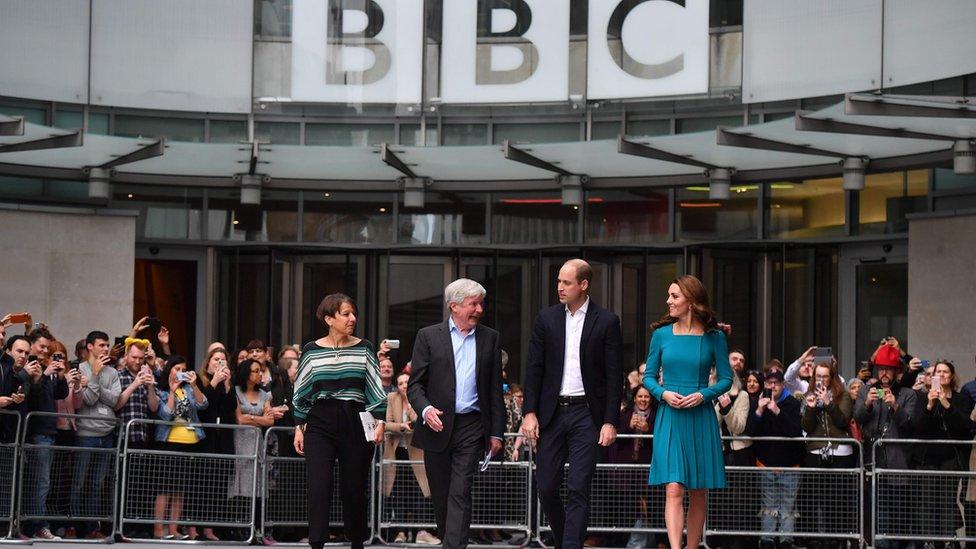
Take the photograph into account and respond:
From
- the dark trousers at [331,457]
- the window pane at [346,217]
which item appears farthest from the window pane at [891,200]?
the dark trousers at [331,457]

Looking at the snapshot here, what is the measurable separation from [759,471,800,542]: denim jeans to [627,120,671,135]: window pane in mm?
7054

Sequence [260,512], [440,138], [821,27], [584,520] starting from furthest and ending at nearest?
[440,138]
[821,27]
[260,512]
[584,520]

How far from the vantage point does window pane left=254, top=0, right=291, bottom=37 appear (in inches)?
803

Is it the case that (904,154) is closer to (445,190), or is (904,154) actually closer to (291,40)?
(445,190)

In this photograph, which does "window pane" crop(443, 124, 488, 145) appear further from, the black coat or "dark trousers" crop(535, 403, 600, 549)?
"dark trousers" crop(535, 403, 600, 549)

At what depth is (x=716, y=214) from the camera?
2138 cm

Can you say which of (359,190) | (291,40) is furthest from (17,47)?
(359,190)

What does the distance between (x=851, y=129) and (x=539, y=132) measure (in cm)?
591

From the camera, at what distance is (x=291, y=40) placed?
20297mm

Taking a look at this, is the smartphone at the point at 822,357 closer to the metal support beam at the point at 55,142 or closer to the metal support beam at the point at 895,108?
the metal support beam at the point at 895,108

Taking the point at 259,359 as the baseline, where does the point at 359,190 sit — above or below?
above

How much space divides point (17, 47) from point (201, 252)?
398 centimetres

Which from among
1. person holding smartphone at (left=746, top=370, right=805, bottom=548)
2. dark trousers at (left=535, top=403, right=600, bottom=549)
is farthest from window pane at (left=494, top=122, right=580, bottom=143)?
dark trousers at (left=535, top=403, right=600, bottom=549)

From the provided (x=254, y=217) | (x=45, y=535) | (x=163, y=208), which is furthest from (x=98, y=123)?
(x=45, y=535)
